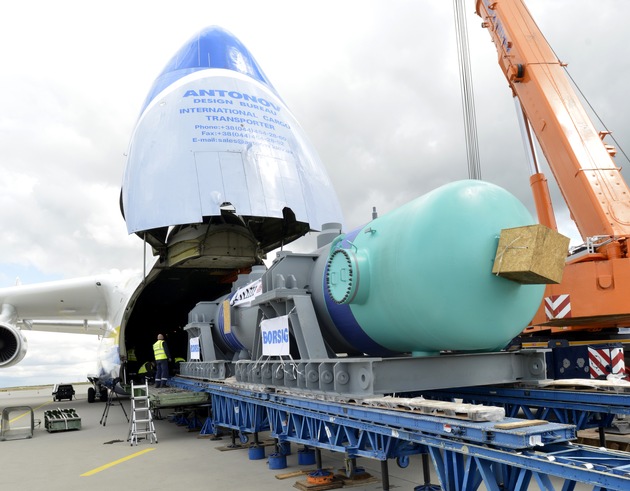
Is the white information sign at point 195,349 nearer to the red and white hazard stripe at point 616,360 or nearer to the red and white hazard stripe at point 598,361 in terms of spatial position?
the red and white hazard stripe at point 598,361

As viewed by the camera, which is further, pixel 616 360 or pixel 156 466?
pixel 616 360

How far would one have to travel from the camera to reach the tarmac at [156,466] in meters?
6.30

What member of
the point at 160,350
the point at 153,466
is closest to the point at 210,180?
the point at 160,350

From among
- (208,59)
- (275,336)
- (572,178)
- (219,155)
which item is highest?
(208,59)

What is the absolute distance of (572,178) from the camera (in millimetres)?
8992

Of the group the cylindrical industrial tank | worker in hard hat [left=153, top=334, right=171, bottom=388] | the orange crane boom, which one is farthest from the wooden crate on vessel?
worker in hard hat [left=153, top=334, right=171, bottom=388]

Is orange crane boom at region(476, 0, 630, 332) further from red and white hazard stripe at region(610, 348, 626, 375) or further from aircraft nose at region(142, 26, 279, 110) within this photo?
aircraft nose at region(142, 26, 279, 110)

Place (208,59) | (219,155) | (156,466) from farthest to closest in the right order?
(208,59), (219,155), (156,466)

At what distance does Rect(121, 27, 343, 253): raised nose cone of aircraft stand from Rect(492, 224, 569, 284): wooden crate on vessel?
669 centimetres

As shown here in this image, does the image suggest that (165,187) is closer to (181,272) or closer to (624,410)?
(181,272)

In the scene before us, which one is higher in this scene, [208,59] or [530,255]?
[208,59]

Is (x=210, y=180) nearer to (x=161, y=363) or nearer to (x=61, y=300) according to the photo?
(x=161, y=363)

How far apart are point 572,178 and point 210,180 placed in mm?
6562

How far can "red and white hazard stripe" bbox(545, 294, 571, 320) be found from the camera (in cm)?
814
